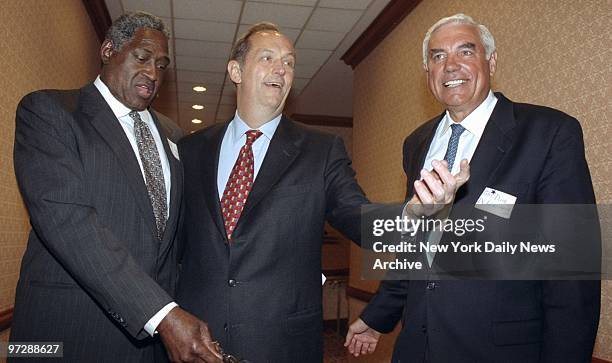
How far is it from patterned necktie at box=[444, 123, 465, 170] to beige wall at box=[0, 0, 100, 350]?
7.54 feet

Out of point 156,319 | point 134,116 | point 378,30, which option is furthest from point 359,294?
point 156,319

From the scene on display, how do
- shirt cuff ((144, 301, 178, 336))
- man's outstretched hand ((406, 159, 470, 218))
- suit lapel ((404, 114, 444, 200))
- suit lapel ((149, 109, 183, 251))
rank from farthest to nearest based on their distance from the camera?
1. suit lapel ((404, 114, 444, 200))
2. suit lapel ((149, 109, 183, 251))
3. shirt cuff ((144, 301, 178, 336))
4. man's outstretched hand ((406, 159, 470, 218))

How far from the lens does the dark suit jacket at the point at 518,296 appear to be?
159cm

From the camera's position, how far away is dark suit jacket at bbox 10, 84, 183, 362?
1438mm

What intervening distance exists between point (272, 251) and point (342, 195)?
341 mm

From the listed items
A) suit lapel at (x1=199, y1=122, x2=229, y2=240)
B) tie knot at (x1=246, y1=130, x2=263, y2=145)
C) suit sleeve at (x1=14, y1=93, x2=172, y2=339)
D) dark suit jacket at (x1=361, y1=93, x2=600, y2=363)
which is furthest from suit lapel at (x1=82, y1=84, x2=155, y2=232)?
dark suit jacket at (x1=361, y1=93, x2=600, y2=363)

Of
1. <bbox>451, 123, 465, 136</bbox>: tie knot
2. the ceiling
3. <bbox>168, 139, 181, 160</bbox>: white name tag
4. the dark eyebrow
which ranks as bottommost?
<bbox>168, 139, 181, 160</bbox>: white name tag

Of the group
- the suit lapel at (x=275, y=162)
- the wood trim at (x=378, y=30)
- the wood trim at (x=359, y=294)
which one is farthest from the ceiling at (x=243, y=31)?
the suit lapel at (x=275, y=162)

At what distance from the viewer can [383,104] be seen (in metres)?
5.61

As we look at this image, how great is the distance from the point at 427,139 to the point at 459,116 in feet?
0.60

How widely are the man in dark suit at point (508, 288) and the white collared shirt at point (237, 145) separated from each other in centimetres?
72

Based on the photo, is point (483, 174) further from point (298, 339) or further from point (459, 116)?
point (298, 339)

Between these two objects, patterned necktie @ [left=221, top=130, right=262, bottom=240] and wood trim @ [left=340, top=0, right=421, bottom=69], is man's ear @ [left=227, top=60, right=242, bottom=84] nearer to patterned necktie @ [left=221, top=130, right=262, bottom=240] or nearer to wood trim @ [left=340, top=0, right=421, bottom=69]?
patterned necktie @ [left=221, top=130, right=262, bottom=240]

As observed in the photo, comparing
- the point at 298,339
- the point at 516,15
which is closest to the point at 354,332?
the point at 298,339
